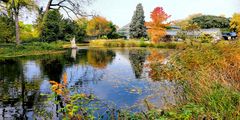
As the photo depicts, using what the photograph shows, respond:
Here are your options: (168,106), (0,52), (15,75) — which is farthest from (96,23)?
(168,106)

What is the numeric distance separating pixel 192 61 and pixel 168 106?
4.19m

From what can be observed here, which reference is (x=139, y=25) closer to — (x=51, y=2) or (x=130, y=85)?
(x=51, y=2)

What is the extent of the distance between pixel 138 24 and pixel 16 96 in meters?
51.6

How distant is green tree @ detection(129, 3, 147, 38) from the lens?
59094mm

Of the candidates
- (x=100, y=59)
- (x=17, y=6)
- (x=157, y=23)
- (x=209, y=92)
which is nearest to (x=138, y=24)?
(x=157, y=23)

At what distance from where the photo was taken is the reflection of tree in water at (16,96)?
22.2 ft

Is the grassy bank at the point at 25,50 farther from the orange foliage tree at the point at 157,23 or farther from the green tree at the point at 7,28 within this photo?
the orange foliage tree at the point at 157,23

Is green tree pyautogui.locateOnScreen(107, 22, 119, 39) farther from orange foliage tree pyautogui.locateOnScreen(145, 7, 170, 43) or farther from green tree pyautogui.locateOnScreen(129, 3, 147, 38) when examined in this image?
orange foliage tree pyautogui.locateOnScreen(145, 7, 170, 43)

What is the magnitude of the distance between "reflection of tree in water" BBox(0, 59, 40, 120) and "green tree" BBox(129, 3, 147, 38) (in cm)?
4844

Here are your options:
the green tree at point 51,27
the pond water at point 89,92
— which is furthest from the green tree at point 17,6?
the pond water at point 89,92

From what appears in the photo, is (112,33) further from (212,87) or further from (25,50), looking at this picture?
(212,87)

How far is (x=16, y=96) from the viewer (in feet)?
27.5

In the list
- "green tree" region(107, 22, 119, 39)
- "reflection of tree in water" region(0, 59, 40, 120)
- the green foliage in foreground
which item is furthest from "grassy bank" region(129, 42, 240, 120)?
"green tree" region(107, 22, 119, 39)

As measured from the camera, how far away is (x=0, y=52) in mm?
23859
